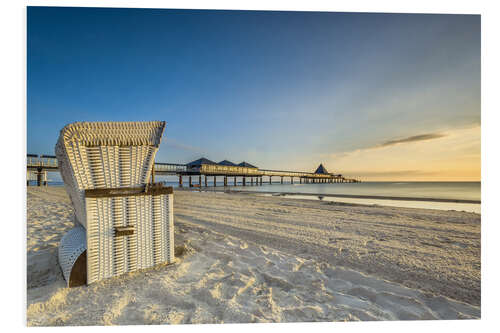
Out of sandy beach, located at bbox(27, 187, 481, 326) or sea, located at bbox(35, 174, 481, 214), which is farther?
sea, located at bbox(35, 174, 481, 214)

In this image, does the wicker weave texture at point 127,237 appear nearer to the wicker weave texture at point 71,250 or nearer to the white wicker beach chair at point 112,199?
the white wicker beach chair at point 112,199

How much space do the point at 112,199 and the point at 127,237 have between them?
40 cm

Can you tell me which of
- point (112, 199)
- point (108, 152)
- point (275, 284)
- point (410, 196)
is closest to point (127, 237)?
point (112, 199)

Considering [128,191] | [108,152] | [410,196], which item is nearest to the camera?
[108,152]

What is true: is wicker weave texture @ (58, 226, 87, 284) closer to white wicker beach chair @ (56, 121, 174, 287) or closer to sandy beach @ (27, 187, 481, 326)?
white wicker beach chair @ (56, 121, 174, 287)

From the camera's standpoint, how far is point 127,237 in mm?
1989

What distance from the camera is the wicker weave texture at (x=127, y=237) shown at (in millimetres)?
1820

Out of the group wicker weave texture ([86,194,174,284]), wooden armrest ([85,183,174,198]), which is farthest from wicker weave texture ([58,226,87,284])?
wooden armrest ([85,183,174,198])

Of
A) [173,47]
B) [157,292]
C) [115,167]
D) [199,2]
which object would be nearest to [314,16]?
[199,2]

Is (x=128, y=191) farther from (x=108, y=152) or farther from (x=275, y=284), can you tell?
(x=275, y=284)

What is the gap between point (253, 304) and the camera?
1.60m

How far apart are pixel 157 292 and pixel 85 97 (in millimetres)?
3568

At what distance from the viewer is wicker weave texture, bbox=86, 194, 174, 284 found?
71.7 inches

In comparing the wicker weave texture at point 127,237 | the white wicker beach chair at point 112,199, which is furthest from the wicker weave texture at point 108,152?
the wicker weave texture at point 127,237
